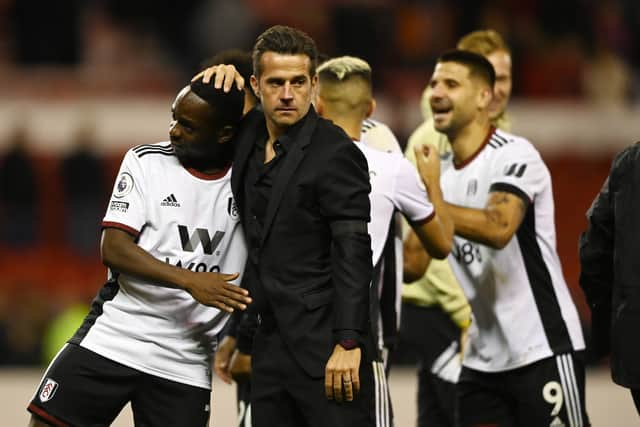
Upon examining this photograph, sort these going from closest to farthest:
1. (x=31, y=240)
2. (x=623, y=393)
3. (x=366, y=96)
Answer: (x=366, y=96) < (x=623, y=393) < (x=31, y=240)

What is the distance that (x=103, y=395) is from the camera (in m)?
4.26

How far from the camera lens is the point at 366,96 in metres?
4.78

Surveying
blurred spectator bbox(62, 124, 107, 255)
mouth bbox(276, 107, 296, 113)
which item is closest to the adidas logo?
mouth bbox(276, 107, 296, 113)

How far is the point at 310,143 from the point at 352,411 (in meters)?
0.85

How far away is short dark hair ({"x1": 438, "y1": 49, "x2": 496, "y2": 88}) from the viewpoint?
211 inches

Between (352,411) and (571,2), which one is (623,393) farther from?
(571,2)

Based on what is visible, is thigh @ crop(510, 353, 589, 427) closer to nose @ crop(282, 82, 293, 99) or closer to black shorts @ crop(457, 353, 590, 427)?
black shorts @ crop(457, 353, 590, 427)

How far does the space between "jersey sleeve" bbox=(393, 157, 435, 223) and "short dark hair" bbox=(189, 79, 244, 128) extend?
65 centimetres

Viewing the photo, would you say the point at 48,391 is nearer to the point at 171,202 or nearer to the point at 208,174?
the point at 171,202

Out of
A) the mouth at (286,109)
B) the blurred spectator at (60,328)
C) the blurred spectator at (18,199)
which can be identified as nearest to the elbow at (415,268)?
the mouth at (286,109)

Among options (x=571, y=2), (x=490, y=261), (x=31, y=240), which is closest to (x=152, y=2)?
(x=31, y=240)

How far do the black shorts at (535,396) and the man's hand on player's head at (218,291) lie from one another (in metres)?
1.53

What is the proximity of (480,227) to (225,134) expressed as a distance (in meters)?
1.12

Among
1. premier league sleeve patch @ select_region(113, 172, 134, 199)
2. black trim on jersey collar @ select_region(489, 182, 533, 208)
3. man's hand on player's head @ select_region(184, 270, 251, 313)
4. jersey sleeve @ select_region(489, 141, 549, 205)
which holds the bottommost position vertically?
man's hand on player's head @ select_region(184, 270, 251, 313)
